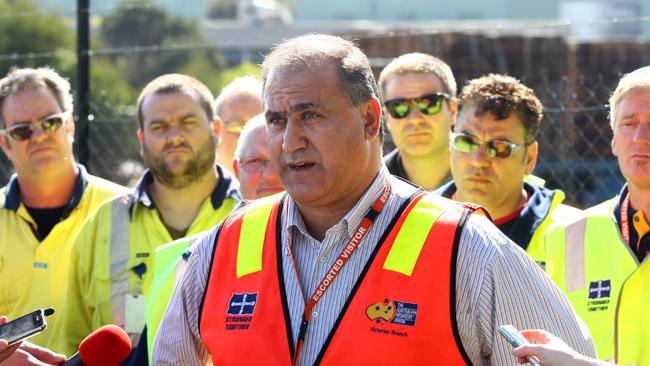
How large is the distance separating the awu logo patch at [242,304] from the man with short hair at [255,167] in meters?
2.01

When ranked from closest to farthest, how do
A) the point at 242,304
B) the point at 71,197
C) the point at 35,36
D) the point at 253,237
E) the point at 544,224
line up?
the point at 242,304 < the point at 253,237 < the point at 544,224 < the point at 71,197 < the point at 35,36

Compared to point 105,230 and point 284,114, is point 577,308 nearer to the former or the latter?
point 284,114

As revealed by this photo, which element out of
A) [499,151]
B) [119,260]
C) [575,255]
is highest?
[499,151]

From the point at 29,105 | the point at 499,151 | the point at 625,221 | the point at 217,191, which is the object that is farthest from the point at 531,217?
the point at 29,105

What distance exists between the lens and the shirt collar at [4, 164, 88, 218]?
6.74m

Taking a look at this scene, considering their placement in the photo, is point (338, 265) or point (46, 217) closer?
point (338, 265)

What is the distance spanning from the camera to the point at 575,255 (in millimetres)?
5105

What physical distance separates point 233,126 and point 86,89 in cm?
180

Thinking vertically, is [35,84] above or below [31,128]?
Answer: above

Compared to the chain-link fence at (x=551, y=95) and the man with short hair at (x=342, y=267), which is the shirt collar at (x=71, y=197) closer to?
the chain-link fence at (x=551, y=95)

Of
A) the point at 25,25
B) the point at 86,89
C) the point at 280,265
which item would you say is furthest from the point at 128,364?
the point at 25,25

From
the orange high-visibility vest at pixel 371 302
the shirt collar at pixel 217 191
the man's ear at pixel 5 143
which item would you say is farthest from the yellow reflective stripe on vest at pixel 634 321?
the man's ear at pixel 5 143

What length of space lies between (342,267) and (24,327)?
3.45 ft

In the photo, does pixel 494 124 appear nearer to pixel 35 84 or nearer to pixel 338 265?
pixel 338 265
